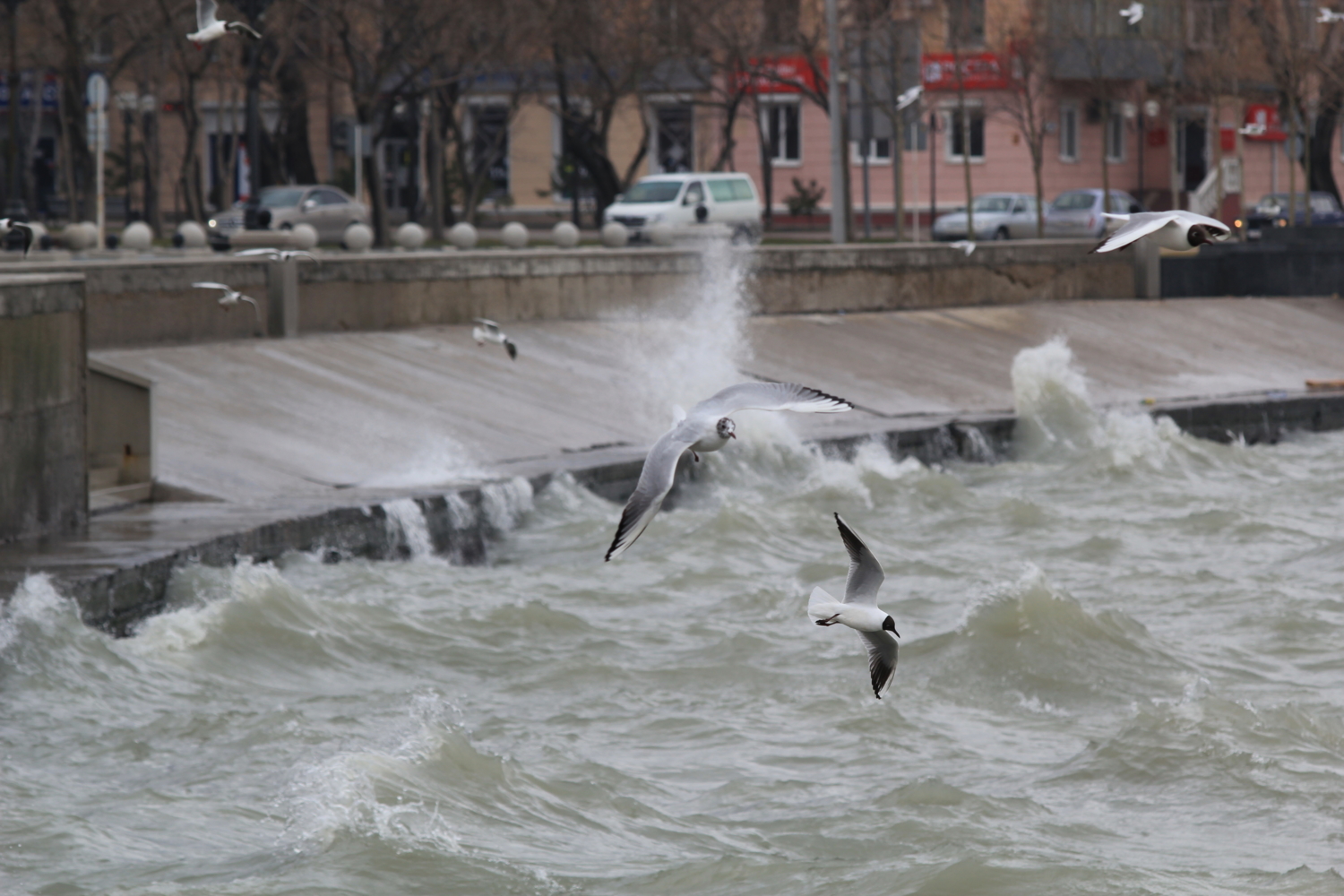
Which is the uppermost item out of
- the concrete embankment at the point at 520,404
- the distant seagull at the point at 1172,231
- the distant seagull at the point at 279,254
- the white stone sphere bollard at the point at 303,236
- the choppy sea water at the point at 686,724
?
the white stone sphere bollard at the point at 303,236

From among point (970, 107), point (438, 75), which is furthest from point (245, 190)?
point (970, 107)

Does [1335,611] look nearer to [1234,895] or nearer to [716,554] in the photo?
[716,554]

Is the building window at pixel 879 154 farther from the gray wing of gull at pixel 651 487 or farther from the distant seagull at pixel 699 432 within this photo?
the gray wing of gull at pixel 651 487

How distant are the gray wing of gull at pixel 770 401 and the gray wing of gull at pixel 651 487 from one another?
121 mm

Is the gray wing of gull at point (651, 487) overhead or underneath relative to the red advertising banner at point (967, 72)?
underneath

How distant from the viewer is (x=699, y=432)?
18.0 ft

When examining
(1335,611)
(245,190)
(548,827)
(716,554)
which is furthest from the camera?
(245,190)

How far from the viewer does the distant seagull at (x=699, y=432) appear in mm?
4808

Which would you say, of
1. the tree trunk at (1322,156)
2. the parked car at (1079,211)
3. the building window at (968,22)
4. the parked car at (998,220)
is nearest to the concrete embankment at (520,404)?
the parked car at (1079,211)

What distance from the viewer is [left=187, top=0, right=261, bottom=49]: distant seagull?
10227 millimetres

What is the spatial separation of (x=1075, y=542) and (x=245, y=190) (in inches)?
1733

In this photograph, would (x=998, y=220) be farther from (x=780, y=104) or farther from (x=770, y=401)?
(x=770, y=401)

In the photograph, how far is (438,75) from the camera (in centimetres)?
4150

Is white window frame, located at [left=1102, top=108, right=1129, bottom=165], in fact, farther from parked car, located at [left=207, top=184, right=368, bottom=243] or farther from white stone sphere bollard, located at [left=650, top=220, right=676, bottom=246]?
white stone sphere bollard, located at [left=650, top=220, right=676, bottom=246]
